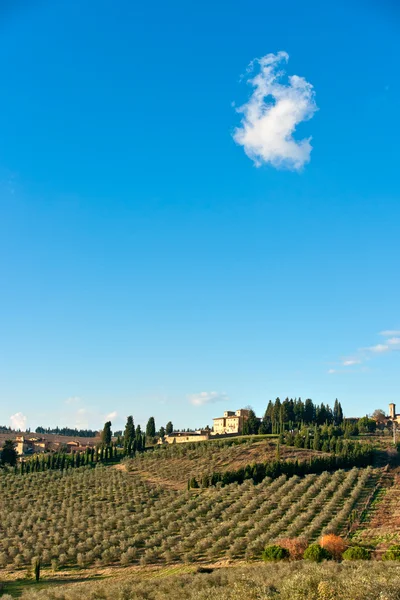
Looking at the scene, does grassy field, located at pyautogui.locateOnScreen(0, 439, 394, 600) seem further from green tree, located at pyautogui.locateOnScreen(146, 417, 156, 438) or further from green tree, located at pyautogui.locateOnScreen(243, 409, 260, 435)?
green tree, located at pyautogui.locateOnScreen(146, 417, 156, 438)

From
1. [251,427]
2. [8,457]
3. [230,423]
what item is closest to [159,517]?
[8,457]

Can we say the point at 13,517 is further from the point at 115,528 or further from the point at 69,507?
the point at 115,528

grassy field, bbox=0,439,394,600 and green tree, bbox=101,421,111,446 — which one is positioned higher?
green tree, bbox=101,421,111,446

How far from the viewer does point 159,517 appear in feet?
170

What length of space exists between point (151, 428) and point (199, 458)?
36848 mm

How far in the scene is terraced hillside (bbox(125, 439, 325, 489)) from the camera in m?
75.4

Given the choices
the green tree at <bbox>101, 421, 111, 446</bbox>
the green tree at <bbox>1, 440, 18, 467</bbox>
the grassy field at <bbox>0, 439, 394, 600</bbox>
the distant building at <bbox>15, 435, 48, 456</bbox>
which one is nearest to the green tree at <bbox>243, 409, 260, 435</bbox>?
the green tree at <bbox>101, 421, 111, 446</bbox>

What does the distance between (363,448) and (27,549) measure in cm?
5073

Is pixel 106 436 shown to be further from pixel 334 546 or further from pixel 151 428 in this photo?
pixel 334 546

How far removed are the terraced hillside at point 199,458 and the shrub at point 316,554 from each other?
35913mm

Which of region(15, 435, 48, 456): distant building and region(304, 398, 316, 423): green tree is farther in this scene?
region(15, 435, 48, 456): distant building

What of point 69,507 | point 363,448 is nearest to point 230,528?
point 69,507

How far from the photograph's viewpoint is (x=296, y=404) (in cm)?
12300

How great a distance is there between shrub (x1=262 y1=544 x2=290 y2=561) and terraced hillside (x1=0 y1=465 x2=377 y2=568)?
3541mm
